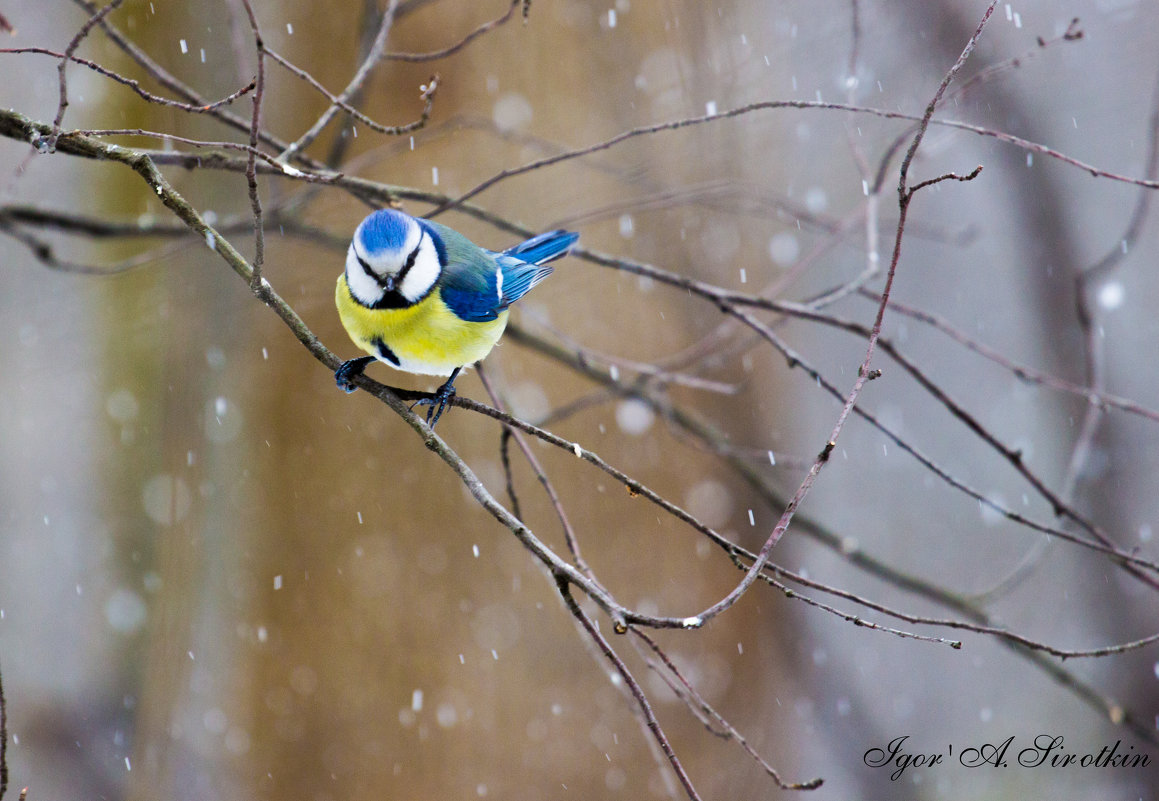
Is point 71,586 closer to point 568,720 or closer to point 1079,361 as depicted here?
point 568,720

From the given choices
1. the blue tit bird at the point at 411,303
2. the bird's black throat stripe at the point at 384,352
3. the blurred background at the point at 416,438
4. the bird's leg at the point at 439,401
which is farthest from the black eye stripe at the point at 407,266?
the blurred background at the point at 416,438

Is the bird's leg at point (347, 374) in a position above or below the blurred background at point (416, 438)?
below

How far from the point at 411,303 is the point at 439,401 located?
0.36 m

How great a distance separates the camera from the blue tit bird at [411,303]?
62.0 inches

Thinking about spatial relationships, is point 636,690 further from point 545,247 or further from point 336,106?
point 545,247

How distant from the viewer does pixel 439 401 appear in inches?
53.0

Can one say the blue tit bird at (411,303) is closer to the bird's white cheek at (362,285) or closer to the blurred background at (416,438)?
the bird's white cheek at (362,285)

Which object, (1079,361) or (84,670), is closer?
(84,670)

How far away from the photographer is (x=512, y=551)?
3848mm

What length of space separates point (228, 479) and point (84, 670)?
42.8 inches

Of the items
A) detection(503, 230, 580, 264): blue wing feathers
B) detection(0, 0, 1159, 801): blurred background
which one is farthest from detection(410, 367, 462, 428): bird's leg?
detection(0, 0, 1159, 801): blurred background

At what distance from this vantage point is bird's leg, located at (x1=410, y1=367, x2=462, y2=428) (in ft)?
4.35

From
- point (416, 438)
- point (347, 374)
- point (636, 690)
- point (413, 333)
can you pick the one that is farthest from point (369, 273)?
point (416, 438)

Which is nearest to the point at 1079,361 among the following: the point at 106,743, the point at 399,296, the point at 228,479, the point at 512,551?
the point at 512,551
